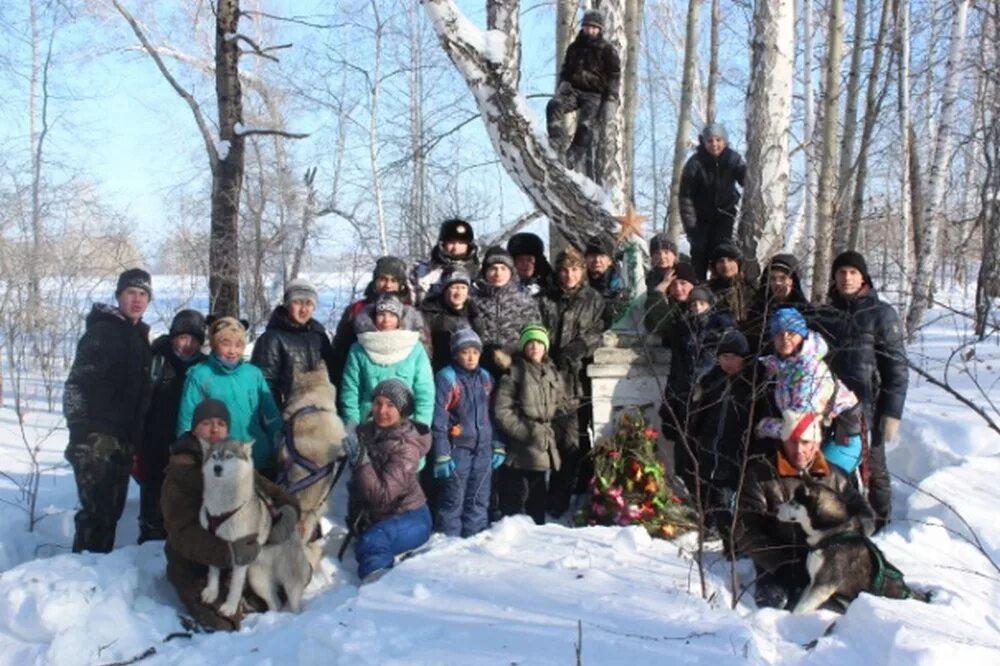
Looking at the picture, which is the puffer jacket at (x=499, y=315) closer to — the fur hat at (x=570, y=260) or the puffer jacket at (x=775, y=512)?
the fur hat at (x=570, y=260)

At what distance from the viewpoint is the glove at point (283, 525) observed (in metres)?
3.88

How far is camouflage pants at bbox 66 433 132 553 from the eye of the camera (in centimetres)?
431

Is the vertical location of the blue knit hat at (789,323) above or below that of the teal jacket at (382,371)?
above

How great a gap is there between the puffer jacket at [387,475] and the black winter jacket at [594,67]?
3.45 m

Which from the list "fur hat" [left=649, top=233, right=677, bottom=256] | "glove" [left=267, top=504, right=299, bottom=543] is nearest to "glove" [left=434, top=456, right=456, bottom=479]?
"glove" [left=267, top=504, right=299, bottom=543]

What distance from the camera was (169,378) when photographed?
15.6ft

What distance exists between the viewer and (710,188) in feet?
21.6

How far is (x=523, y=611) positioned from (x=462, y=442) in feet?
4.93

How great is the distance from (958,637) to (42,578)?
402 cm

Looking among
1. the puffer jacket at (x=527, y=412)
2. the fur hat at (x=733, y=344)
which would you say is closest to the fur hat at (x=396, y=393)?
the puffer jacket at (x=527, y=412)

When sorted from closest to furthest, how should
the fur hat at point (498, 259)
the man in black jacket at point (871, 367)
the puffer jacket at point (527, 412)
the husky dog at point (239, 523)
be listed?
1. the husky dog at point (239, 523)
2. the man in black jacket at point (871, 367)
3. the puffer jacket at point (527, 412)
4. the fur hat at point (498, 259)

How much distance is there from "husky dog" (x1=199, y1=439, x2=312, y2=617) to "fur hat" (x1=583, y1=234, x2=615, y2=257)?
301cm

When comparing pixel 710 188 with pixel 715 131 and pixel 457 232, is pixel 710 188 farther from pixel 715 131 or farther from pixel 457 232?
pixel 457 232

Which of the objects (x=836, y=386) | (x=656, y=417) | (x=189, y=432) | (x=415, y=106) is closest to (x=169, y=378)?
(x=189, y=432)
